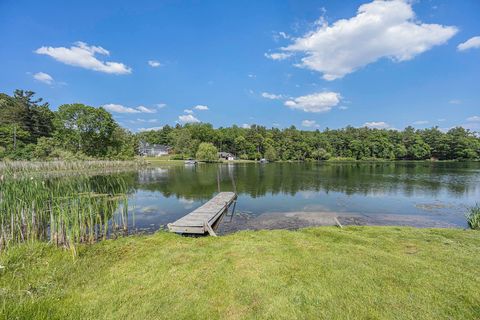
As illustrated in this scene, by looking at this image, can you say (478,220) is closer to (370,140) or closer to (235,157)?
(235,157)

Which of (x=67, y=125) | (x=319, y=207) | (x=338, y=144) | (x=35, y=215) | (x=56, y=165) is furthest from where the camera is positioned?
(x=338, y=144)

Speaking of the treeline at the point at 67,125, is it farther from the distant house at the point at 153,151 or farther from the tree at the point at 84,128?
the distant house at the point at 153,151

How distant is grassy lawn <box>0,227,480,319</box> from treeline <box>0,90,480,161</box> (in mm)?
54516

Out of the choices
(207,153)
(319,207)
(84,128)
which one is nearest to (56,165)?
(84,128)

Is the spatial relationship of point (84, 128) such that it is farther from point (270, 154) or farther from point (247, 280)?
point (247, 280)

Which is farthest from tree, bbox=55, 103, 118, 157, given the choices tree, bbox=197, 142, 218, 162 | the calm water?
the calm water

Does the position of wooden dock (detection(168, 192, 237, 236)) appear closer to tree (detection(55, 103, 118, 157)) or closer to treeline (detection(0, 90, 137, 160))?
treeline (detection(0, 90, 137, 160))

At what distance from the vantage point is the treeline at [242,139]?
53531 mm

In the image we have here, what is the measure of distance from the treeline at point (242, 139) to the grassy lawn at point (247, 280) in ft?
179

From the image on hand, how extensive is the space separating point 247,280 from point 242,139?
8623 centimetres

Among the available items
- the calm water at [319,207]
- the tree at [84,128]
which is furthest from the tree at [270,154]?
the calm water at [319,207]

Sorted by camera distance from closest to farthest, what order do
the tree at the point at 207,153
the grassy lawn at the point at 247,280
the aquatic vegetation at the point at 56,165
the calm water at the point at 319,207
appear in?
1. the grassy lawn at the point at 247,280
2. the calm water at the point at 319,207
3. the aquatic vegetation at the point at 56,165
4. the tree at the point at 207,153

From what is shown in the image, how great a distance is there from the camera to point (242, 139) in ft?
297

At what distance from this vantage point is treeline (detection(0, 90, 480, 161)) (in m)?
53.5
